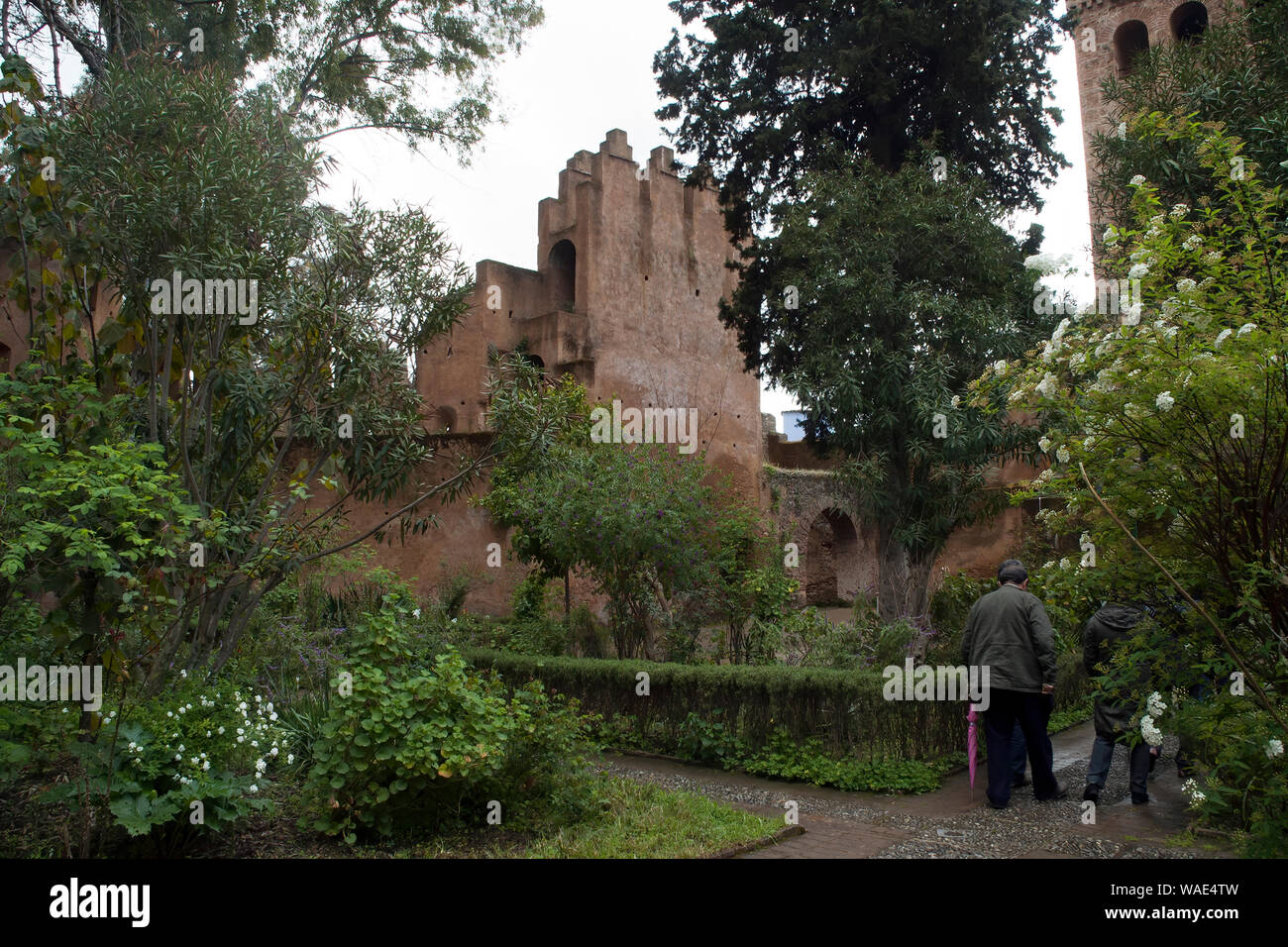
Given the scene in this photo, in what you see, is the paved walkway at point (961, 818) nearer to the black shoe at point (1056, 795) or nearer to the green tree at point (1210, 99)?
the black shoe at point (1056, 795)

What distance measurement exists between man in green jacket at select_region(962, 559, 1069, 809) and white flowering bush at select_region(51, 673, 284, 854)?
484 cm

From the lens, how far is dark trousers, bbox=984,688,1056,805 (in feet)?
22.2

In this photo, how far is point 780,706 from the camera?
7949 millimetres

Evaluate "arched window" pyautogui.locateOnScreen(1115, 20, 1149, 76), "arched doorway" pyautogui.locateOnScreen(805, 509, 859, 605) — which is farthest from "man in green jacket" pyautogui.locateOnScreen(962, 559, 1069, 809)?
"arched window" pyautogui.locateOnScreen(1115, 20, 1149, 76)

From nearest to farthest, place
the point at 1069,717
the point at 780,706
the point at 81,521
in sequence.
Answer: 1. the point at 81,521
2. the point at 780,706
3. the point at 1069,717

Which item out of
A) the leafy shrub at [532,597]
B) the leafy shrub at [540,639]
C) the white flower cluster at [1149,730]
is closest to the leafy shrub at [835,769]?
the white flower cluster at [1149,730]

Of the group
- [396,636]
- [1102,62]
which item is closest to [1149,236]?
[396,636]

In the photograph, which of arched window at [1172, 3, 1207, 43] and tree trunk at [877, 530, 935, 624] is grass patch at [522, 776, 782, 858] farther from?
arched window at [1172, 3, 1207, 43]

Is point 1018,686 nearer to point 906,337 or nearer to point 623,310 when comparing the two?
point 906,337

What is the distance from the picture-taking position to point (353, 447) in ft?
24.7

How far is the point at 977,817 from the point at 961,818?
111 millimetres

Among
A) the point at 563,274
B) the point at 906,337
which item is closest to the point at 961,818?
the point at 906,337

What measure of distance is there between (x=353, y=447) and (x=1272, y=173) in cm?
884

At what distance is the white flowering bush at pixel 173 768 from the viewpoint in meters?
4.83
